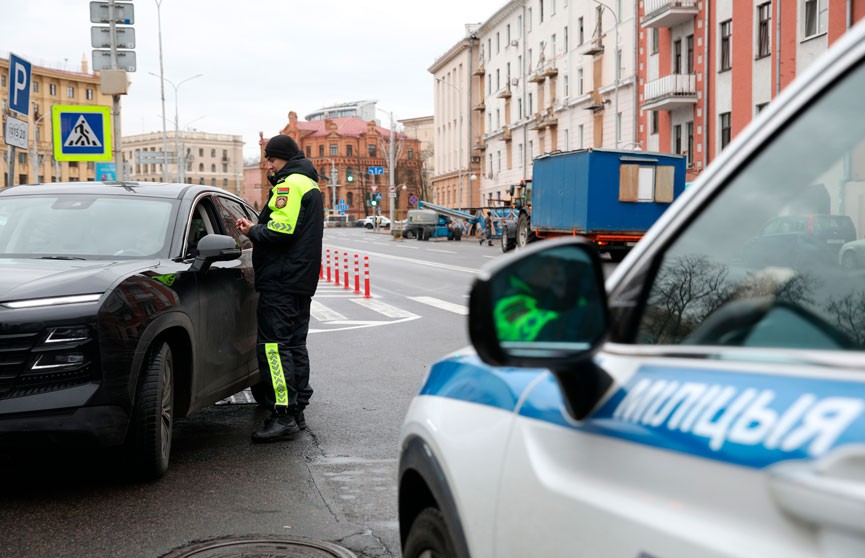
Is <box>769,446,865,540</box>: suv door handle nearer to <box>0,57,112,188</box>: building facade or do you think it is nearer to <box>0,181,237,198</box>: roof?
<box>0,181,237,198</box>: roof

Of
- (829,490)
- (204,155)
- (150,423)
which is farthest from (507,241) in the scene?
(204,155)

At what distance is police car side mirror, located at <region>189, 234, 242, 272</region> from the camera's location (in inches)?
248

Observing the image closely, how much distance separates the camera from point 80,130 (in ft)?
55.8

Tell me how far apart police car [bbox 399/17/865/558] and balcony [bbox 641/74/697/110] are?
3896 cm

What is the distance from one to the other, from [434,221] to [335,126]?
292ft

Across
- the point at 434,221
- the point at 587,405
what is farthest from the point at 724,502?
the point at 434,221

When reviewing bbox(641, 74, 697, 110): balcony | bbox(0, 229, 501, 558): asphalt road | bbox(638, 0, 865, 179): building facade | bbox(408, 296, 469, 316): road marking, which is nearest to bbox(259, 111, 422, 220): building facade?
bbox(638, 0, 865, 179): building facade

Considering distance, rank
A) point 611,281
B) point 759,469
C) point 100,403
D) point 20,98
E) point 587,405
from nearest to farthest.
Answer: point 759,469
point 587,405
point 611,281
point 100,403
point 20,98

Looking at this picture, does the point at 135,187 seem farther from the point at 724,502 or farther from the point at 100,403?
the point at 724,502

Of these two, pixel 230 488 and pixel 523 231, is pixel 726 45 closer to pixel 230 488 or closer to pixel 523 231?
pixel 523 231

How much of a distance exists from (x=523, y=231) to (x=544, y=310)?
38707 mm

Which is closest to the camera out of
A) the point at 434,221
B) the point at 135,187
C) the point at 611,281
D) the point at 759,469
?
the point at 759,469

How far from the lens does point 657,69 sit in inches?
1759

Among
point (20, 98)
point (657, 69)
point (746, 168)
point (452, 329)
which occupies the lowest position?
point (452, 329)
